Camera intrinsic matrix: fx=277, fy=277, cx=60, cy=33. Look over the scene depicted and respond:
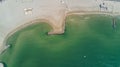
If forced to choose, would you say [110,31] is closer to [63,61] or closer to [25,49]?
[63,61]

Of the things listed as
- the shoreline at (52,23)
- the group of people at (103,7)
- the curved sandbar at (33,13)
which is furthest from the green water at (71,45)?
the group of people at (103,7)

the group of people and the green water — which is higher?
the group of people

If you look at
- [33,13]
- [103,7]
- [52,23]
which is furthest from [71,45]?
[103,7]

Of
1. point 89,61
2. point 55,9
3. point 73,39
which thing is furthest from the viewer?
point 55,9

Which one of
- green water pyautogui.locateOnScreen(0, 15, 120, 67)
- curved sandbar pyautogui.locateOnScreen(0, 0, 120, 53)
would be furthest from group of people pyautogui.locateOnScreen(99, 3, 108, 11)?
green water pyautogui.locateOnScreen(0, 15, 120, 67)

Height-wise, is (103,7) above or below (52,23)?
above

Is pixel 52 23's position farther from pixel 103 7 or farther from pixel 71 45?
pixel 103 7

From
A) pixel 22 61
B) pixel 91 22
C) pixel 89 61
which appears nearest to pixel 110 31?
pixel 91 22

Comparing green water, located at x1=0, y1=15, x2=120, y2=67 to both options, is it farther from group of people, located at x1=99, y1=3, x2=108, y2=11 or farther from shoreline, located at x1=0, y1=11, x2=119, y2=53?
group of people, located at x1=99, y1=3, x2=108, y2=11

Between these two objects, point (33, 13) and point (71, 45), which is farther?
point (33, 13)
